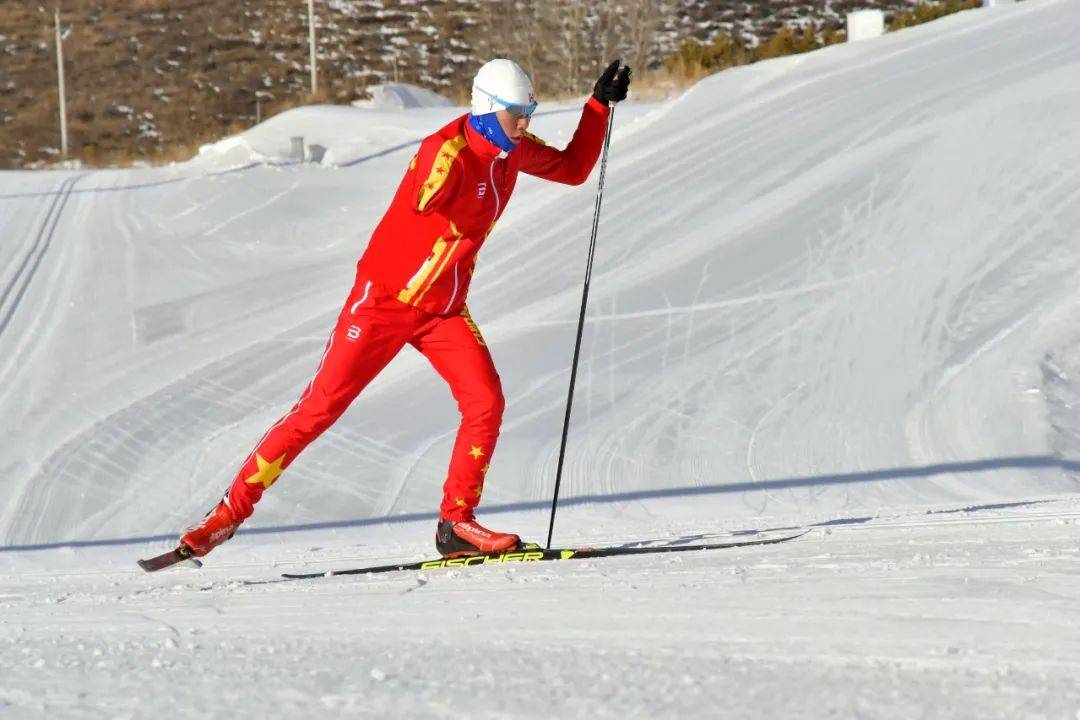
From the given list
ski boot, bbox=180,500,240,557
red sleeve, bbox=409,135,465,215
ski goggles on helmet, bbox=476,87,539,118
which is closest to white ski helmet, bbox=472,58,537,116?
ski goggles on helmet, bbox=476,87,539,118

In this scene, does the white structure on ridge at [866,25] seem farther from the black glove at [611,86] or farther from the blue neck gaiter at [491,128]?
the blue neck gaiter at [491,128]

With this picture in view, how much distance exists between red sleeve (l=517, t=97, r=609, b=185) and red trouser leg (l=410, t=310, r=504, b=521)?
1.89 ft

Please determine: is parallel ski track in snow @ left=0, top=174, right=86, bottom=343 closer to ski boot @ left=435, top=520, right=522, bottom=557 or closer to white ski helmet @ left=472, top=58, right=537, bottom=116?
ski boot @ left=435, top=520, right=522, bottom=557

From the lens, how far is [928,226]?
39.5 ft

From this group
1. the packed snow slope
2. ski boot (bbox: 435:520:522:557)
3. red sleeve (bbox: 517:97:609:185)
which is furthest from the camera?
the packed snow slope

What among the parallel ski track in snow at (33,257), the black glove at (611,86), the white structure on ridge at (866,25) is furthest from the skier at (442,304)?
the white structure on ridge at (866,25)

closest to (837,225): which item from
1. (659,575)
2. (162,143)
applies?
(659,575)

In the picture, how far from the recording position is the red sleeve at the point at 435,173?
4.37 metres

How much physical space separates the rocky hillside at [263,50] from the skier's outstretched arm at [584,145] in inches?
1228

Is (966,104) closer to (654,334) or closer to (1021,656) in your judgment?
(654,334)

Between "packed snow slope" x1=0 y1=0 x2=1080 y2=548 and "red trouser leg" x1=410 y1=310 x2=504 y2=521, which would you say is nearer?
"red trouser leg" x1=410 y1=310 x2=504 y2=521

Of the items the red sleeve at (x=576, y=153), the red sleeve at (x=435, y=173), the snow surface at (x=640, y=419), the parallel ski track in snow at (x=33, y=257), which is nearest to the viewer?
the snow surface at (x=640, y=419)

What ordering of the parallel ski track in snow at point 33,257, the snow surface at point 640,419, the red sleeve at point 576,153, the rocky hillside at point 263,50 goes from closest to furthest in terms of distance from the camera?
the snow surface at point 640,419, the red sleeve at point 576,153, the parallel ski track in snow at point 33,257, the rocky hillside at point 263,50

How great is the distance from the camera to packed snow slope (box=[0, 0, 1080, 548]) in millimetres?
7461
